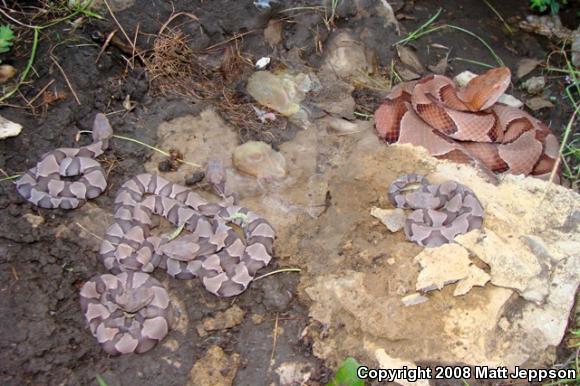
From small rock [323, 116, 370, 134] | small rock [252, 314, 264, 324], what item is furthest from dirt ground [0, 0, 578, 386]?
small rock [323, 116, 370, 134]

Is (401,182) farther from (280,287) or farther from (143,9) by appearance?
(143,9)

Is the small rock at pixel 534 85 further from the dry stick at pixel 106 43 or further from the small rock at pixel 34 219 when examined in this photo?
the small rock at pixel 34 219

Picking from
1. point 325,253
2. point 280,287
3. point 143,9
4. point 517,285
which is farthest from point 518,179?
point 143,9

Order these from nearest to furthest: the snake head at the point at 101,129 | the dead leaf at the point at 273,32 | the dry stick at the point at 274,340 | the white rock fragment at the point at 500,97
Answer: the dry stick at the point at 274,340, the snake head at the point at 101,129, the dead leaf at the point at 273,32, the white rock fragment at the point at 500,97

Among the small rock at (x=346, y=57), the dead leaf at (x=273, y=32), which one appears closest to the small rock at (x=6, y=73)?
the dead leaf at (x=273, y=32)

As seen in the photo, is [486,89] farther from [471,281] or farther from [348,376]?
[348,376]

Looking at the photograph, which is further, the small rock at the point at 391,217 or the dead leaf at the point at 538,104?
the dead leaf at the point at 538,104

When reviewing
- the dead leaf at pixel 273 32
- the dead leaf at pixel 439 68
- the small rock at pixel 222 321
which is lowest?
the small rock at pixel 222 321
